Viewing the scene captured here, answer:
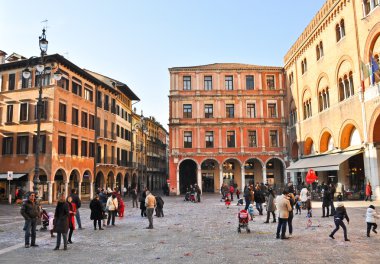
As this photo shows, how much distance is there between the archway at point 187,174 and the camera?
48094mm

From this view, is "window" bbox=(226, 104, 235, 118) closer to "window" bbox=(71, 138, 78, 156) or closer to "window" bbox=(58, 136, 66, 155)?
"window" bbox=(71, 138, 78, 156)

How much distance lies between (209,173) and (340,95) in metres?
22.2

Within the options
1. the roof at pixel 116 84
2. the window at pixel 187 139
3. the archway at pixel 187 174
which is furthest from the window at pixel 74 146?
the archway at pixel 187 174

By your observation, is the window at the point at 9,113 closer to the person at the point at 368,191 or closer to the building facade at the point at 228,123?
the building facade at the point at 228,123

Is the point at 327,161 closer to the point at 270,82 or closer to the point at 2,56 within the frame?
the point at 270,82

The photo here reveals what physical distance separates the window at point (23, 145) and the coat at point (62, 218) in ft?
77.8

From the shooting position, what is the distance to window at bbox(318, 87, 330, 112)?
32156 millimetres

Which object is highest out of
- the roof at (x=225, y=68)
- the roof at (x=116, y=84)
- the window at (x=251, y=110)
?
the roof at (x=225, y=68)

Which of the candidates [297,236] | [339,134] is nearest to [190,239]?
[297,236]

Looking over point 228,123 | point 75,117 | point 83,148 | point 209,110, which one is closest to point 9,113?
point 75,117

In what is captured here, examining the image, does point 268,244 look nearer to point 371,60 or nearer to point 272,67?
point 371,60

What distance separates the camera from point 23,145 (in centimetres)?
3209

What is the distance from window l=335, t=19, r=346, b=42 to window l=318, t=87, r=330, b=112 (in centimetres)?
468

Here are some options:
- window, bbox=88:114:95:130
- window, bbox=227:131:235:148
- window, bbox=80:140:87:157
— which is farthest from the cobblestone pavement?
window, bbox=227:131:235:148
